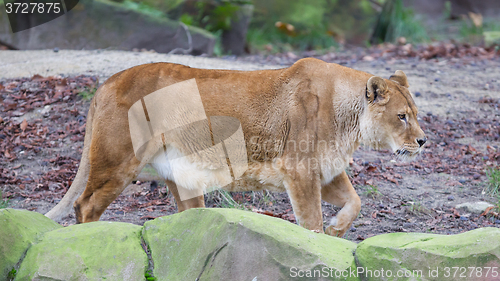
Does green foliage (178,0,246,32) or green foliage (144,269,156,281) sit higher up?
green foliage (144,269,156,281)

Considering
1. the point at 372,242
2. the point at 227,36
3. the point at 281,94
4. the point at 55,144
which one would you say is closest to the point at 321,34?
the point at 227,36

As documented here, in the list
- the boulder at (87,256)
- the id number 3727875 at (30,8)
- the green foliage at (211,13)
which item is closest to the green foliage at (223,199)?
the boulder at (87,256)

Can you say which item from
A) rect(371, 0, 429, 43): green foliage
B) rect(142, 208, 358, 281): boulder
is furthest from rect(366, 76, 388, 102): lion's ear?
rect(371, 0, 429, 43): green foliage

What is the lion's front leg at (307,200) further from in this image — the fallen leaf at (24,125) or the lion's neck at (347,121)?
the fallen leaf at (24,125)

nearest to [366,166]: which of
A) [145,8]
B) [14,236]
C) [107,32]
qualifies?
[14,236]

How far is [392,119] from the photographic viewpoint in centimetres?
451

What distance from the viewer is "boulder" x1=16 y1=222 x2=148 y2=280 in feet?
10.4

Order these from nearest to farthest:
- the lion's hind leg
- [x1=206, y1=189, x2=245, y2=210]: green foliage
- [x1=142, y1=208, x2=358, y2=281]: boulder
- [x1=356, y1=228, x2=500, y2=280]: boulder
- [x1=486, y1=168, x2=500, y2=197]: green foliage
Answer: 1. [x1=356, y1=228, x2=500, y2=280]: boulder
2. [x1=142, y1=208, x2=358, y2=281]: boulder
3. the lion's hind leg
4. [x1=206, y1=189, x2=245, y2=210]: green foliage
5. [x1=486, y1=168, x2=500, y2=197]: green foliage

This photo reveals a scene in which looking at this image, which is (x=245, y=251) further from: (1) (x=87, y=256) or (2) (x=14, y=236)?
(2) (x=14, y=236)

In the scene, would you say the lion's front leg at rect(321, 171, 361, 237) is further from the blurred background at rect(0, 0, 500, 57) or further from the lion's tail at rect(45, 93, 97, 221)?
the blurred background at rect(0, 0, 500, 57)

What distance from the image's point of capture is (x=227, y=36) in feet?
44.1

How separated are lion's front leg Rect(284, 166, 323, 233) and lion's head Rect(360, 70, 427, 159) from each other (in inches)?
27.7

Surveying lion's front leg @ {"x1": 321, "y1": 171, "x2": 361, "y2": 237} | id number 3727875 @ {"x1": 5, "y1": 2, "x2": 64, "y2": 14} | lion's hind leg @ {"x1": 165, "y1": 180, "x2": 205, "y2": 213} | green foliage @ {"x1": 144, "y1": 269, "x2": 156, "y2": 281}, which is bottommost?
lion's hind leg @ {"x1": 165, "y1": 180, "x2": 205, "y2": 213}

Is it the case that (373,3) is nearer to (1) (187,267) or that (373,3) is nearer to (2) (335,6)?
(2) (335,6)
